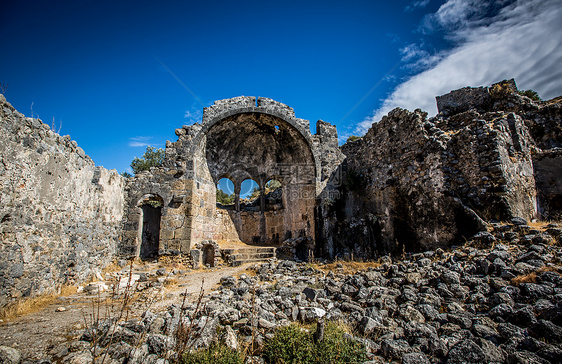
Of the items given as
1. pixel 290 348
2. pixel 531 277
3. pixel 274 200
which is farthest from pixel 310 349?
pixel 274 200

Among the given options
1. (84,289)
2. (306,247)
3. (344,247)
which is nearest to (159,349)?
(84,289)

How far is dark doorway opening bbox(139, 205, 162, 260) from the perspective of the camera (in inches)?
538

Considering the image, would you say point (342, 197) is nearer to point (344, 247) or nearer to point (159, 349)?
point (344, 247)

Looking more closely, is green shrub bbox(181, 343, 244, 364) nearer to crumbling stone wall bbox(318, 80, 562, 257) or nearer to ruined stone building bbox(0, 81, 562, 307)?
ruined stone building bbox(0, 81, 562, 307)

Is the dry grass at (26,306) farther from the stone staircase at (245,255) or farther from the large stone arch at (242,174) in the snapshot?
the stone staircase at (245,255)

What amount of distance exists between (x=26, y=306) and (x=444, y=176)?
33.9ft

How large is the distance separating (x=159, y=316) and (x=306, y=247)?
9.31 metres

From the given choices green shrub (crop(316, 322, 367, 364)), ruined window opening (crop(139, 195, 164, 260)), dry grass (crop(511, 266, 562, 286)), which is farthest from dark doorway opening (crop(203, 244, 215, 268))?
dry grass (crop(511, 266, 562, 286))

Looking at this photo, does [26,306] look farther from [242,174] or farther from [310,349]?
[242,174]

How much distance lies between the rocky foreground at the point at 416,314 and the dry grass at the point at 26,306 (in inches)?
102

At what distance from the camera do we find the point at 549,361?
104 inches

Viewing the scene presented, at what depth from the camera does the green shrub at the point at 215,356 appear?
2.92m

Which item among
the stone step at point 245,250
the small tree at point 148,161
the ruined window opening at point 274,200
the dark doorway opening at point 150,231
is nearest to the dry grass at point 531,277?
the stone step at point 245,250

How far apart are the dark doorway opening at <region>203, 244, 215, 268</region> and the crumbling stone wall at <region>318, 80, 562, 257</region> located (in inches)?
198
